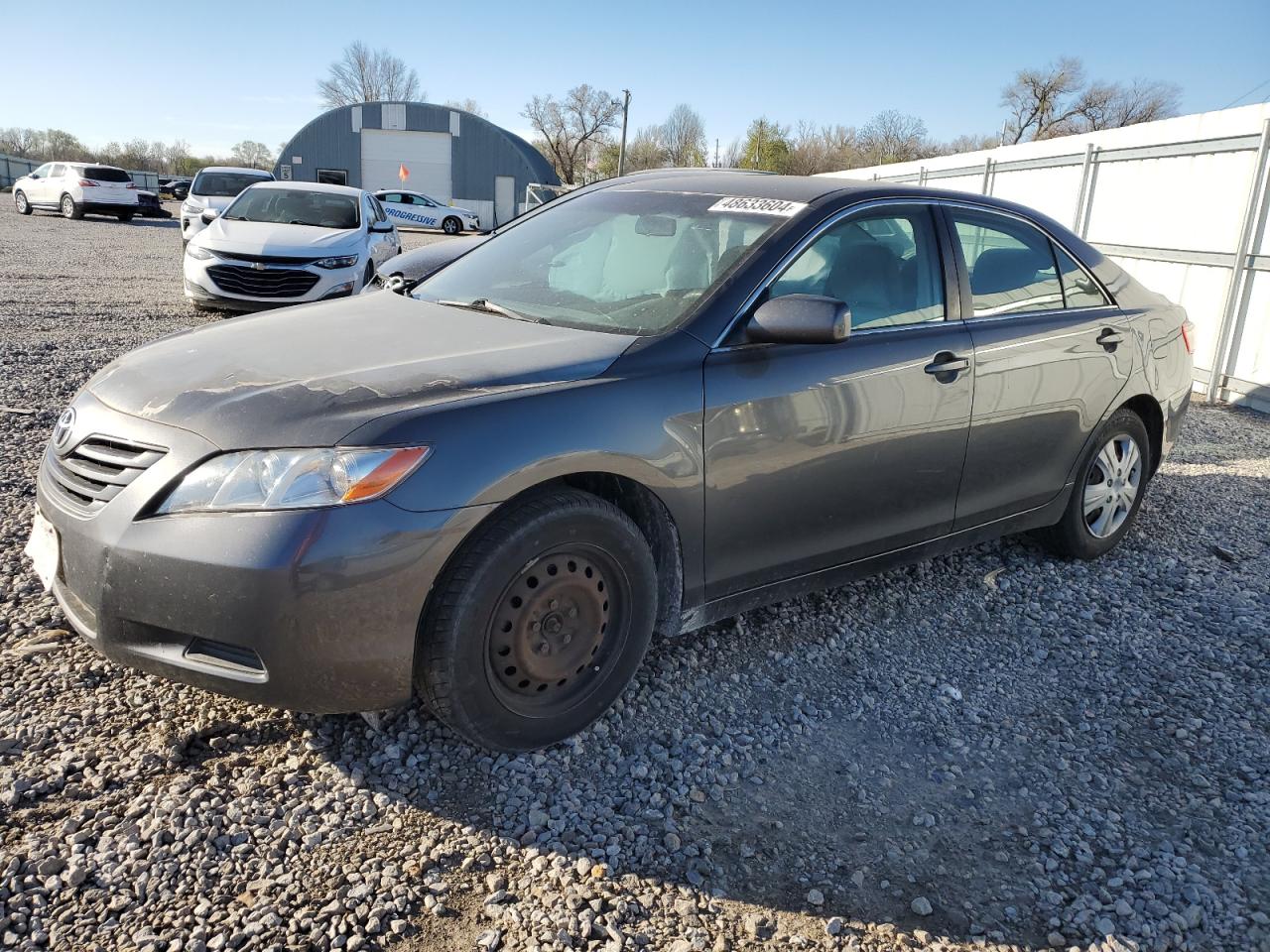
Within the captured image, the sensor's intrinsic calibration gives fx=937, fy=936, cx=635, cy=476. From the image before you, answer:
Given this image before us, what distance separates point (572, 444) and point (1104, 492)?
10.3 ft

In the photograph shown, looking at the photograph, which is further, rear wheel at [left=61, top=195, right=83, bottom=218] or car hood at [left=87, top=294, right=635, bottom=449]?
rear wheel at [left=61, top=195, right=83, bottom=218]

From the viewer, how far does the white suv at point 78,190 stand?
2895 centimetres

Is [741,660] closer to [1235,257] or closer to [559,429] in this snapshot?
[559,429]

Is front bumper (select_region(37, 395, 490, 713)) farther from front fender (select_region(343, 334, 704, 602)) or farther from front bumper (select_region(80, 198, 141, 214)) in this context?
front bumper (select_region(80, 198, 141, 214))

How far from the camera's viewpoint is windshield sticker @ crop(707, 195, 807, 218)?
3386 millimetres

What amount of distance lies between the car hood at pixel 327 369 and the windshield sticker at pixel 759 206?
836 millimetres

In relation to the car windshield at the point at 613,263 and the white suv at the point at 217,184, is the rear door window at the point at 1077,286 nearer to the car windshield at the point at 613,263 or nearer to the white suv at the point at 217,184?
the car windshield at the point at 613,263

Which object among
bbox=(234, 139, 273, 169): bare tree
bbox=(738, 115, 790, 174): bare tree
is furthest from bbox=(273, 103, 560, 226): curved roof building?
bbox=(234, 139, 273, 169): bare tree

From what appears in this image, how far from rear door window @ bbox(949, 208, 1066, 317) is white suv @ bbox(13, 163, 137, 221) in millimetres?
31642

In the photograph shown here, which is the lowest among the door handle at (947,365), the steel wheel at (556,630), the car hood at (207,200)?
the steel wheel at (556,630)

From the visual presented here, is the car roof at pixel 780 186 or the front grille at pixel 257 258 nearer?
the car roof at pixel 780 186

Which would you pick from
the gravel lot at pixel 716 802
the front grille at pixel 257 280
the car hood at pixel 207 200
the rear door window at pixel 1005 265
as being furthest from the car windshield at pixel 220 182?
the rear door window at pixel 1005 265

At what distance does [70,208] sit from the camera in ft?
96.5

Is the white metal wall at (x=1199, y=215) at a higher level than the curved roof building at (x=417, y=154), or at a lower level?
lower
